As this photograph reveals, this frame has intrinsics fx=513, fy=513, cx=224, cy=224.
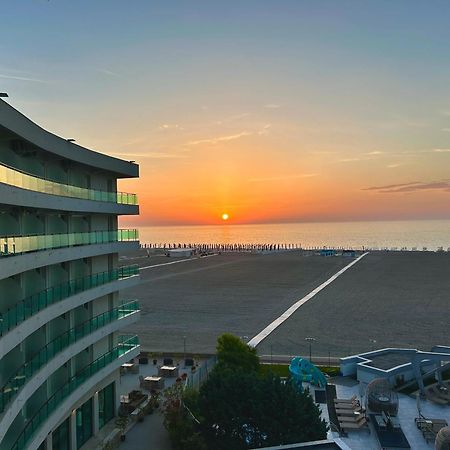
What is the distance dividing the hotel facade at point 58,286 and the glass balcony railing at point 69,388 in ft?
→ 0.14

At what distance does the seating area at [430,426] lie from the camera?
71.7 feet

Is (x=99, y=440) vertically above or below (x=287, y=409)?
below

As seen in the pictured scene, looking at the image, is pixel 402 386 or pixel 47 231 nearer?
pixel 47 231

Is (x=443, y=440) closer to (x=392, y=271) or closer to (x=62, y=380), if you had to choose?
(x=62, y=380)

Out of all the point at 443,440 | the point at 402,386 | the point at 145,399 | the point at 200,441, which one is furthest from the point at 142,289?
the point at 443,440

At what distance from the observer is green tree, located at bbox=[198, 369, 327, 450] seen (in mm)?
18875

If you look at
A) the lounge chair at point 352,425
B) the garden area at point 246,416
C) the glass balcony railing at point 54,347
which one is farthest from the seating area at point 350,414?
the glass balcony railing at point 54,347

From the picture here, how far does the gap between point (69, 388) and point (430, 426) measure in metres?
15.5

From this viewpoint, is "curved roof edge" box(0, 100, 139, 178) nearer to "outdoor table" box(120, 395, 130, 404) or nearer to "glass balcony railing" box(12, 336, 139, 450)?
"glass balcony railing" box(12, 336, 139, 450)

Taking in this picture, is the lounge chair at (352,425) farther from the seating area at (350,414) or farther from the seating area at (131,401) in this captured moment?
the seating area at (131,401)

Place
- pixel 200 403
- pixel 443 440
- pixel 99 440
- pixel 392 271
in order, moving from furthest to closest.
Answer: pixel 392 271 < pixel 99 440 < pixel 200 403 < pixel 443 440

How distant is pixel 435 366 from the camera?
96.1 ft

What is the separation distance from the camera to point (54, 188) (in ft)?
62.4

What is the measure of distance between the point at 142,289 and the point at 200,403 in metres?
49.9
